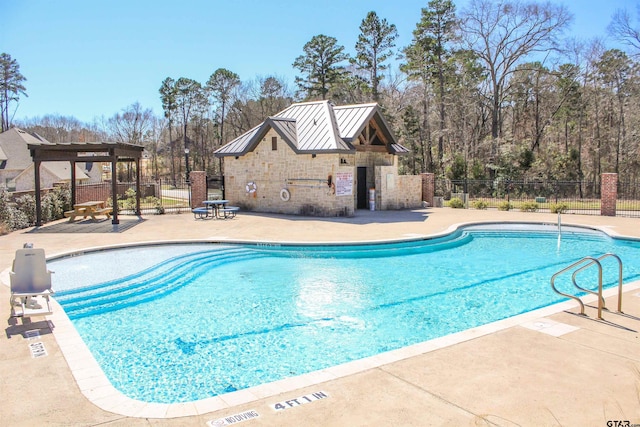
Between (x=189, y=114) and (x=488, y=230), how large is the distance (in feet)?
140

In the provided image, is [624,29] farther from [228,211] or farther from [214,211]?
[214,211]

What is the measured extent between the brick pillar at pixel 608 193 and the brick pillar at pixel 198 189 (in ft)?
56.3

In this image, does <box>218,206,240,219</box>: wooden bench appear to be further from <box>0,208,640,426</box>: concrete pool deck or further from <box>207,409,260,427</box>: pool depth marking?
<box>207,409,260,427</box>: pool depth marking

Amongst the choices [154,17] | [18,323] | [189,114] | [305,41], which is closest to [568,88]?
[305,41]

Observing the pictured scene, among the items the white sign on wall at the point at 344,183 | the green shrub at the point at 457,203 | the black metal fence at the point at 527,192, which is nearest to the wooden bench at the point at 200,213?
the white sign on wall at the point at 344,183

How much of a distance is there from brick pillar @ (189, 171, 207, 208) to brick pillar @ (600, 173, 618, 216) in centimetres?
1716

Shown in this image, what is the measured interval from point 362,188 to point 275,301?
14214mm

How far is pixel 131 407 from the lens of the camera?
413 cm

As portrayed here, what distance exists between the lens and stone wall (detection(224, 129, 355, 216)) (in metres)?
19.5

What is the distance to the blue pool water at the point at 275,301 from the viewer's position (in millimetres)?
6203

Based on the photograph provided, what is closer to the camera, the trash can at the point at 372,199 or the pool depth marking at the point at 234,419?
the pool depth marking at the point at 234,419

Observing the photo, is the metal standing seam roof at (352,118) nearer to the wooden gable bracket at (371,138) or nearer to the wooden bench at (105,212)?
the wooden gable bracket at (371,138)

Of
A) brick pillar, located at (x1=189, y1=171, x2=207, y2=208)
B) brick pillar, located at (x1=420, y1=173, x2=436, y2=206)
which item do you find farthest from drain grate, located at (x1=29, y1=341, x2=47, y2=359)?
brick pillar, located at (x1=420, y1=173, x2=436, y2=206)

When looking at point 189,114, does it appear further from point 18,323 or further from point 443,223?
point 18,323
